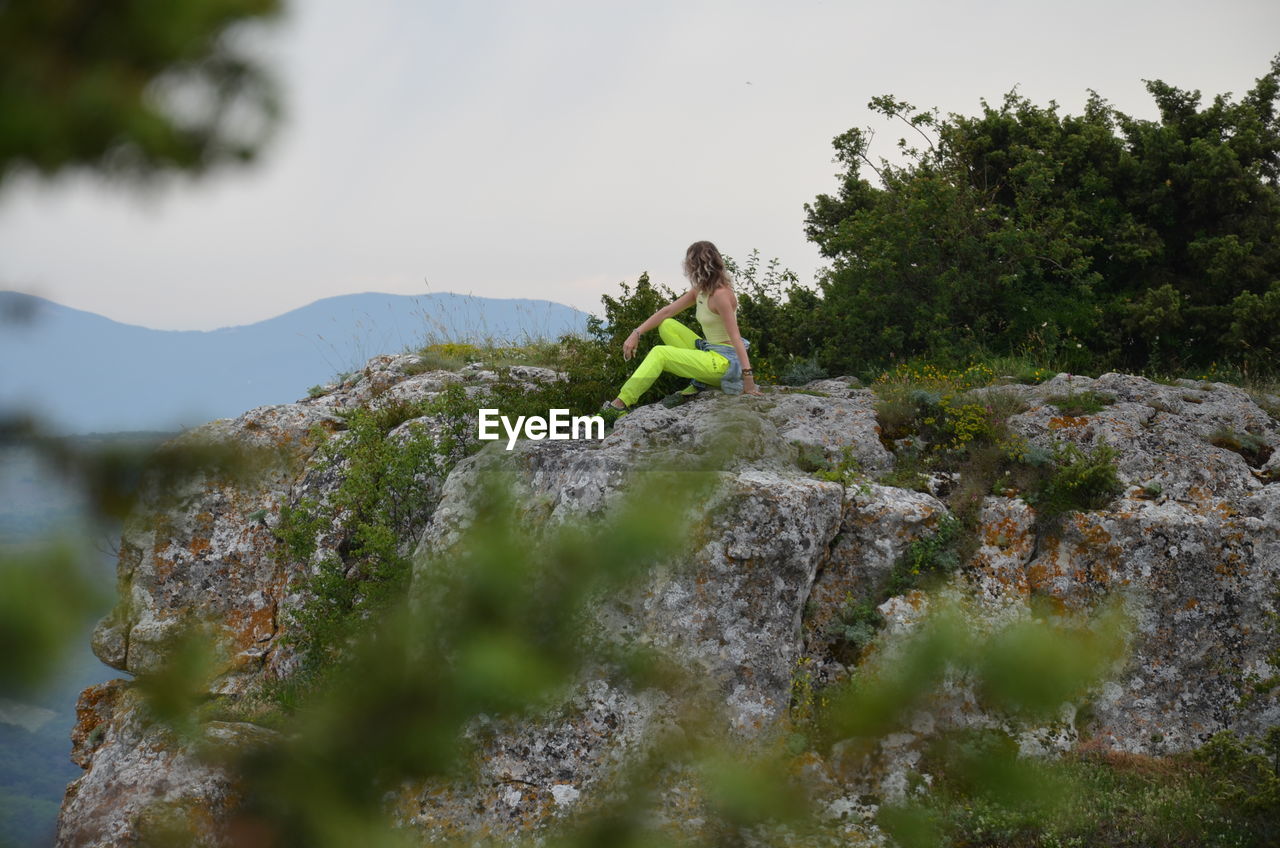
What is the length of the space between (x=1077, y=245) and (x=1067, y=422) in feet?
18.5

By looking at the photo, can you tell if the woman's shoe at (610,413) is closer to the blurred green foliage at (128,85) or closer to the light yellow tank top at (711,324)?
the light yellow tank top at (711,324)

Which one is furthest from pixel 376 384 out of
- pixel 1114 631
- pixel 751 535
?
pixel 1114 631

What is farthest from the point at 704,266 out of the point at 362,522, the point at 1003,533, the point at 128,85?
the point at 128,85

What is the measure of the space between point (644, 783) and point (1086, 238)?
566 inches

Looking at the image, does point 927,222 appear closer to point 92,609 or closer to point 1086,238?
point 1086,238

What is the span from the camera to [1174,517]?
878 centimetres

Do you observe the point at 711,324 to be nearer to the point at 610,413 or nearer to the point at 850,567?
the point at 610,413

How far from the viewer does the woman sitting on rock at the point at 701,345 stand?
998 cm

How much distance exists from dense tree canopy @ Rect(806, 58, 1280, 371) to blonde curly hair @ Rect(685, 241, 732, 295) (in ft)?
13.8

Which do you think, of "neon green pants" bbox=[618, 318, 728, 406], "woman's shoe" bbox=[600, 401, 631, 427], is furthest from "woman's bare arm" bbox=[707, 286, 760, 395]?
"woman's shoe" bbox=[600, 401, 631, 427]

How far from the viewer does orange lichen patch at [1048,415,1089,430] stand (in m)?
9.91
